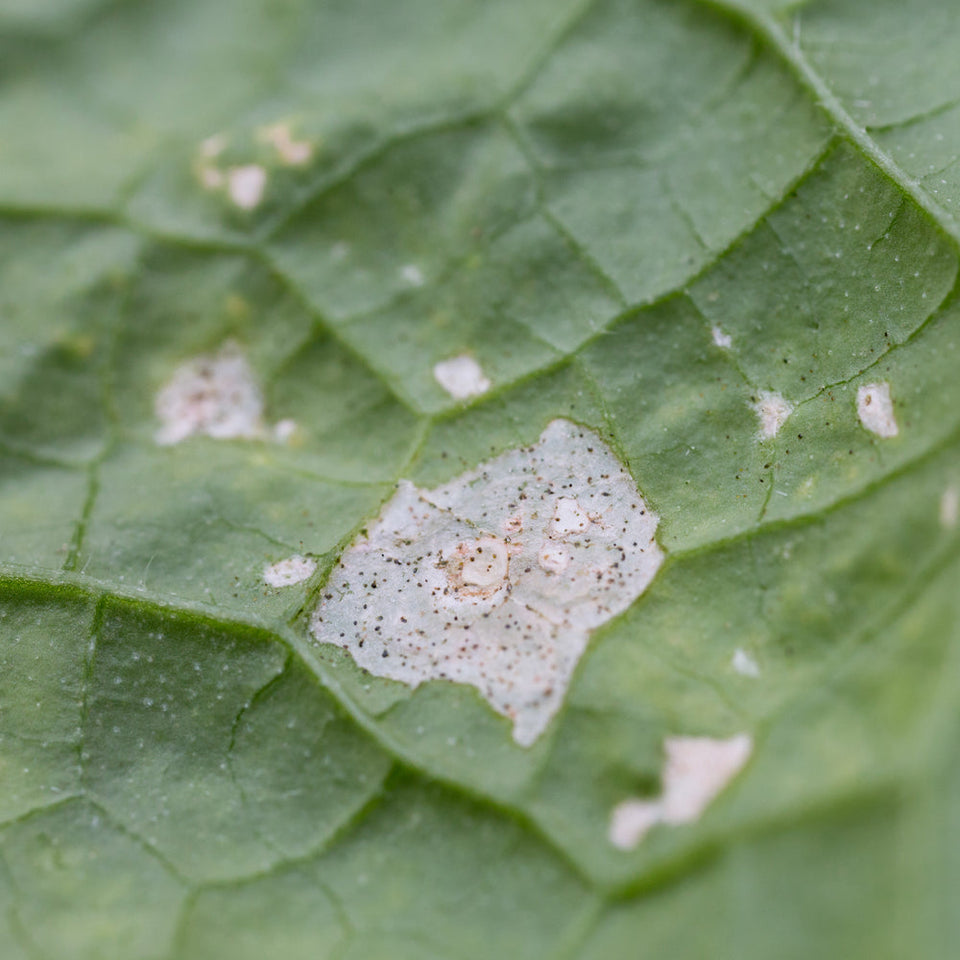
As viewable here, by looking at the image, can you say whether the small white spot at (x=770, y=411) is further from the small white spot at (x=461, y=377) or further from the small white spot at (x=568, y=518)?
the small white spot at (x=461, y=377)

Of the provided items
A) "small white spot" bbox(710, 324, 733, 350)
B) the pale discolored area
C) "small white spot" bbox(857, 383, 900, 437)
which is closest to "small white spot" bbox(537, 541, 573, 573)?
the pale discolored area

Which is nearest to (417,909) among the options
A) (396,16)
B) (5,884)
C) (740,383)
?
(5,884)

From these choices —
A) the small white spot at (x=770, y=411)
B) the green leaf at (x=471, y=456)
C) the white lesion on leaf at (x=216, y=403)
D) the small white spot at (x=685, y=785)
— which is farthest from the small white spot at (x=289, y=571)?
the small white spot at (x=770, y=411)

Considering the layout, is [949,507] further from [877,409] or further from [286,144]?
[286,144]

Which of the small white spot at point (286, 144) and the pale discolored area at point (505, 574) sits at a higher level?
the small white spot at point (286, 144)

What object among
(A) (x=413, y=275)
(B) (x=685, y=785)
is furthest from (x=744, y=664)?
(A) (x=413, y=275)

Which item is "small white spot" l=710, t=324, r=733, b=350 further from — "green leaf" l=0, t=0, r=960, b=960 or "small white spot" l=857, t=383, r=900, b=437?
"small white spot" l=857, t=383, r=900, b=437

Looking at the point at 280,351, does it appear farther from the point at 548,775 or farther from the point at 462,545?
the point at 548,775
